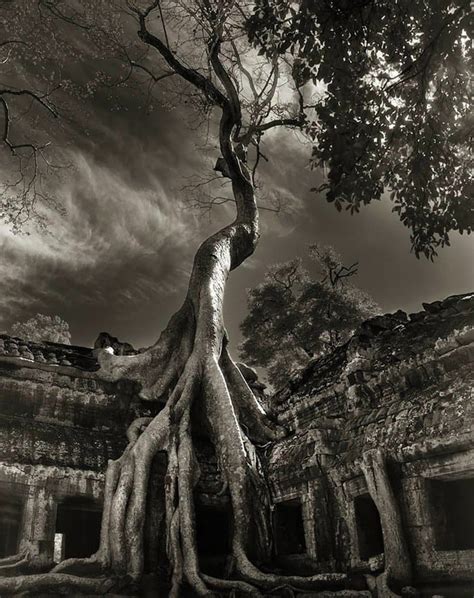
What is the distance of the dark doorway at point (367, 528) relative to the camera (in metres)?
5.34

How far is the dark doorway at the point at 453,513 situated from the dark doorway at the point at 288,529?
2.08 metres

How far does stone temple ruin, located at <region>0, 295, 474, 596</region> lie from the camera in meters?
4.71

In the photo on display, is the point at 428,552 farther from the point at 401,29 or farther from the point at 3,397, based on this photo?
the point at 3,397

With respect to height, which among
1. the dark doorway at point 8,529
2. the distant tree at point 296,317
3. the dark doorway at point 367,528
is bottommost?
the dark doorway at point 367,528

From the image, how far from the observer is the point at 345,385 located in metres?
6.66

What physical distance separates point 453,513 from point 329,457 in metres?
1.43

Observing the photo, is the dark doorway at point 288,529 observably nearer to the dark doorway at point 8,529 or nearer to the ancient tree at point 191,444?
the ancient tree at point 191,444

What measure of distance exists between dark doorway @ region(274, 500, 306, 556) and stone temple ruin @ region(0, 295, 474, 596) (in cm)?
2

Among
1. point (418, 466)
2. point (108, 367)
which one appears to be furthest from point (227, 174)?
point (418, 466)

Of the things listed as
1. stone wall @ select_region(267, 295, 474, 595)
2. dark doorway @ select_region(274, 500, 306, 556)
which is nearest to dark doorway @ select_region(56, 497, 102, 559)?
dark doorway @ select_region(274, 500, 306, 556)

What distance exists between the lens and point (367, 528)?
17.9ft

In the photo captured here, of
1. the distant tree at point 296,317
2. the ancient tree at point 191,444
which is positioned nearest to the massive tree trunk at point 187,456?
the ancient tree at point 191,444

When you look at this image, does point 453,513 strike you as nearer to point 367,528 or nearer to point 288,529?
point 367,528

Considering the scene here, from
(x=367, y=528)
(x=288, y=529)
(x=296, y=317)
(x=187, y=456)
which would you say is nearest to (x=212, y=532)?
(x=288, y=529)
